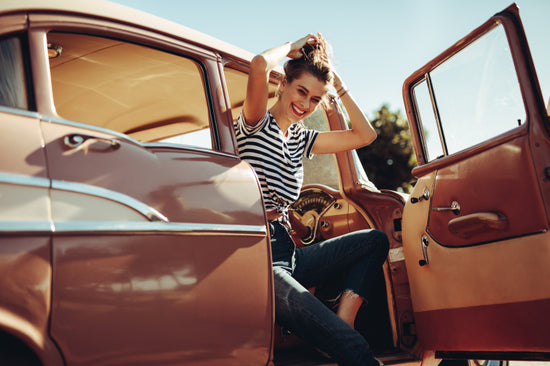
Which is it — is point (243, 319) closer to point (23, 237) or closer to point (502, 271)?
point (23, 237)

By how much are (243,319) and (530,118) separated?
5.02 feet

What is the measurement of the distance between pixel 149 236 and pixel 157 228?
41mm

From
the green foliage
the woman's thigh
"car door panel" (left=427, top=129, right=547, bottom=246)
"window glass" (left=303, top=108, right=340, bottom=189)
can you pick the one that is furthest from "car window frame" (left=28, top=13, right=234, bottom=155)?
the green foliage

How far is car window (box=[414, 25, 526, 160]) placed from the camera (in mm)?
2244

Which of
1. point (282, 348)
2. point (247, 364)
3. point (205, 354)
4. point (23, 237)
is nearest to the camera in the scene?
point (23, 237)

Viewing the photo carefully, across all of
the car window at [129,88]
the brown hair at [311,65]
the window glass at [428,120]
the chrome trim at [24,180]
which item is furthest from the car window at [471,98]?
the chrome trim at [24,180]

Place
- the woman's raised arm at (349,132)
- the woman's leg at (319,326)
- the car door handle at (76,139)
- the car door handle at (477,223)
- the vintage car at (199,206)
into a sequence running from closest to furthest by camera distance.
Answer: the vintage car at (199,206), the car door handle at (76,139), the woman's leg at (319,326), the car door handle at (477,223), the woman's raised arm at (349,132)

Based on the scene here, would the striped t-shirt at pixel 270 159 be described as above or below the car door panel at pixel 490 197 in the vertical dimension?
above

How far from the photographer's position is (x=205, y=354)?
1.72 m

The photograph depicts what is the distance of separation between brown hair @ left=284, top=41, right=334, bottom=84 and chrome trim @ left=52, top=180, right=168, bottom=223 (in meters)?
1.18

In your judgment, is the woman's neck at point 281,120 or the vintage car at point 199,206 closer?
the vintage car at point 199,206

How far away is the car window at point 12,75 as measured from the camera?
156 cm

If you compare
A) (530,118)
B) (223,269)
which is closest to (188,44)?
(223,269)

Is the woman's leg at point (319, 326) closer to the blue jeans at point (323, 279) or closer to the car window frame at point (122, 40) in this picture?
the blue jeans at point (323, 279)
